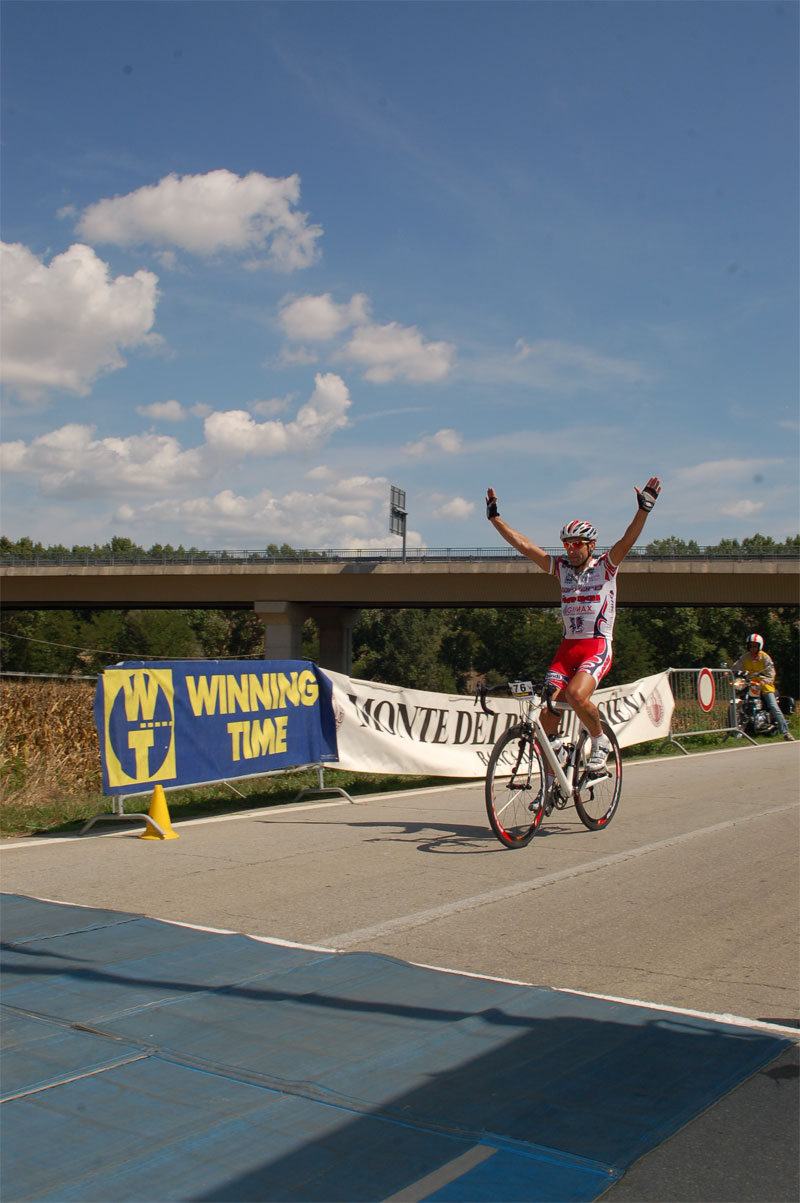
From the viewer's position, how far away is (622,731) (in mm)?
16953

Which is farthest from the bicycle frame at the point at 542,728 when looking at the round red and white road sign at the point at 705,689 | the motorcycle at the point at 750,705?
the motorcycle at the point at 750,705

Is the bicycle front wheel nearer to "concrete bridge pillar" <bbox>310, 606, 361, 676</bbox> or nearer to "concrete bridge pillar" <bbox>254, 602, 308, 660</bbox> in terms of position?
"concrete bridge pillar" <bbox>254, 602, 308, 660</bbox>

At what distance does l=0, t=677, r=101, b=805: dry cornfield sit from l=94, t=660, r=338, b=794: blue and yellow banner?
342cm

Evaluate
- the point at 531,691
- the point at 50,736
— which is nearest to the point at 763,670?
the point at 50,736

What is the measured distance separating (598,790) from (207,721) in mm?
4096

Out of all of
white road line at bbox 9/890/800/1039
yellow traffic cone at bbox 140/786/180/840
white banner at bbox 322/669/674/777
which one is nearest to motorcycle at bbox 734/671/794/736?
white banner at bbox 322/669/674/777

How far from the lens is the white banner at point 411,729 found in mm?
12125

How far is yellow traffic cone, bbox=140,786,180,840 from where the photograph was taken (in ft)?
28.8

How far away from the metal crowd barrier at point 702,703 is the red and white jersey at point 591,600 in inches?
424

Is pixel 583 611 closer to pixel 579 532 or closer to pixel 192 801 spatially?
pixel 579 532

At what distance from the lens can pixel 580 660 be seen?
807cm

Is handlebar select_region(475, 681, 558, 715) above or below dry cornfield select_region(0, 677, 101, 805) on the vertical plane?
above

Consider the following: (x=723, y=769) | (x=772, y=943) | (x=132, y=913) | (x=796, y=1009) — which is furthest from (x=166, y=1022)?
(x=723, y=769)

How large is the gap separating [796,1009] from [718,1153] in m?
1.45
